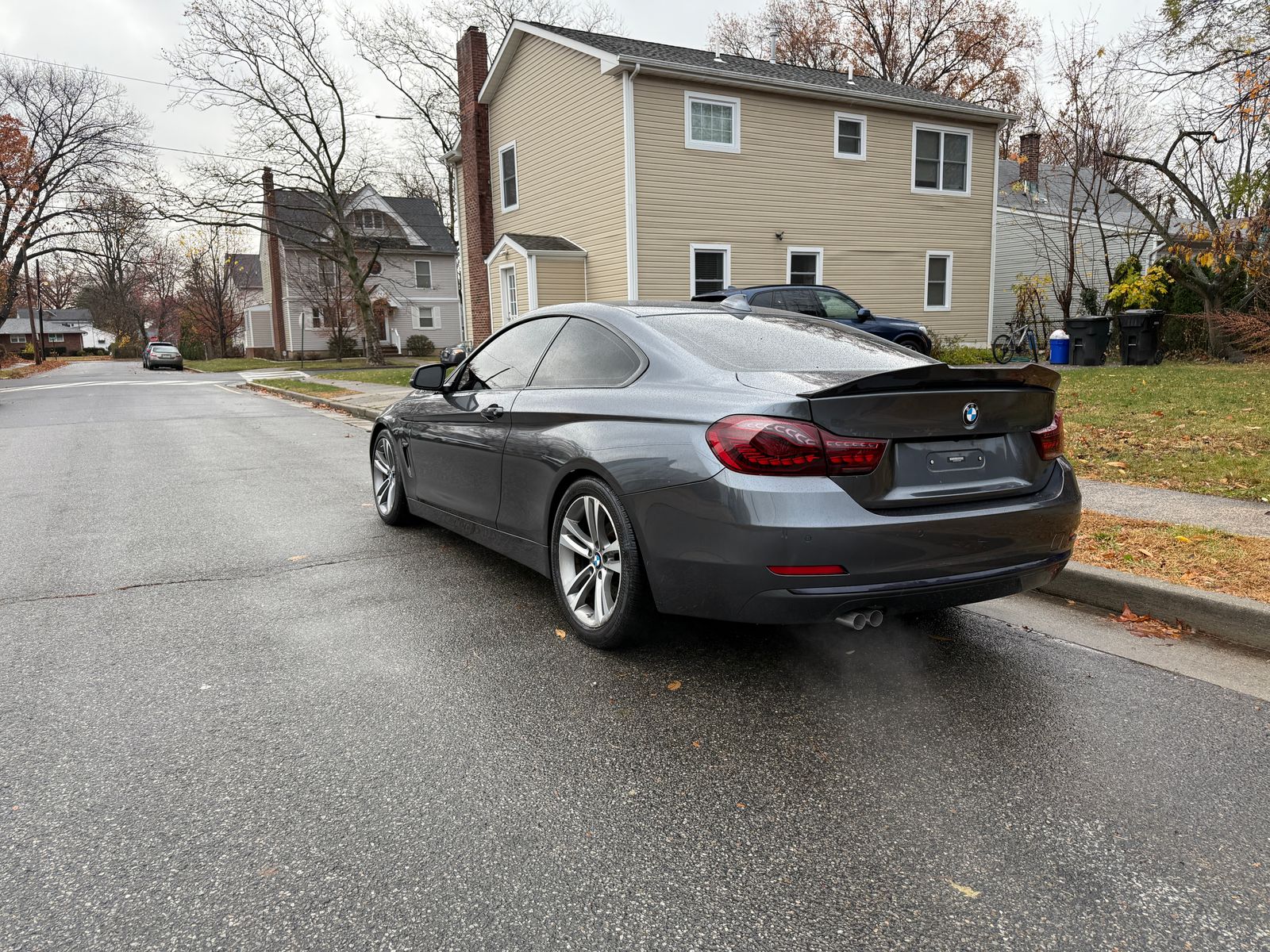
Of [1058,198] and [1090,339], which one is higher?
[1058,198]

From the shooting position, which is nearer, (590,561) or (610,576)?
(610,576)

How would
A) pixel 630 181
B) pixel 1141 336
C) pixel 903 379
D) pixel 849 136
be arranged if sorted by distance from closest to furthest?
pixel 903 379 → pixel 630 181 → pixel 1141 336 → pixel 849 136

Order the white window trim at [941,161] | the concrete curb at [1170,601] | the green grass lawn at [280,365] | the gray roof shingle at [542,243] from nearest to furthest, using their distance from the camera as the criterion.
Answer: the concrete curb at [1170,601] < the gray roof shingle at [542,243] < the white window trim at [941,161] < the green grass lawn at [280,365]

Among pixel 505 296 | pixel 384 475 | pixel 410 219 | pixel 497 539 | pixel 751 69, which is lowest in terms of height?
pixel 497 539

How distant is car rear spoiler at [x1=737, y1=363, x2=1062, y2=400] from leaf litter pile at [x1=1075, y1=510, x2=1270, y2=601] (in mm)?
1490

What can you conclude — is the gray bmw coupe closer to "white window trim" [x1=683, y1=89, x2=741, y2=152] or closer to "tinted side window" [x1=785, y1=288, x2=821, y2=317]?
"tinted side window" [x1=785, y1=288, x2=821, y2=317]

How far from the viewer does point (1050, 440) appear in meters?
3.64

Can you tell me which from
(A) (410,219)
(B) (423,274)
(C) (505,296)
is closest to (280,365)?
(B) (423,274)

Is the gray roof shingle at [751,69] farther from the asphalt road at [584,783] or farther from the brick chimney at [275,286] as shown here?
the brick chimney at [275,286]

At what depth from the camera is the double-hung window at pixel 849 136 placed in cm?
2081

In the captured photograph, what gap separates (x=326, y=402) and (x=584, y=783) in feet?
52.1

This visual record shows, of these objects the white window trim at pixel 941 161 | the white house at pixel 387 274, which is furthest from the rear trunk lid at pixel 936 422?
the white house at pixel 387 274

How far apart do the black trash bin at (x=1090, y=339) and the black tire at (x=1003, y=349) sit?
1614 millimetres

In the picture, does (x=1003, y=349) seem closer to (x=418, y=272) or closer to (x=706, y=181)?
(x=706, y=181)
